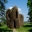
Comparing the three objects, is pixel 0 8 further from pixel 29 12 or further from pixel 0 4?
pixel 29 12

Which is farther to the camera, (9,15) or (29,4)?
(29,4)

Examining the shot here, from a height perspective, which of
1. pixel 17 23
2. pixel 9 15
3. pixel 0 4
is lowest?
pixel 17 23

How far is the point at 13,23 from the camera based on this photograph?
2314 cm

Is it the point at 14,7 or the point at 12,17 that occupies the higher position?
the point at 14,7

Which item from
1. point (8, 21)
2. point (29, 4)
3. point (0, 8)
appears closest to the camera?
point (8, 21)

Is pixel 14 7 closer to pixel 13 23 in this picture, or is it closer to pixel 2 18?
pixel 13 23

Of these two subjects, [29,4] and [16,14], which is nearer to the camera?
A: [16,14]

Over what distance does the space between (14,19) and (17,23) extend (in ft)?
3.14

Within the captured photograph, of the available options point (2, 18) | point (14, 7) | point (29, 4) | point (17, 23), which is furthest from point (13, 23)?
point (29, 4)

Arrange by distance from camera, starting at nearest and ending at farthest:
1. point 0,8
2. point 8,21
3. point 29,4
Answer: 1. point 8,21
2. point 0,8
3. point 29,4

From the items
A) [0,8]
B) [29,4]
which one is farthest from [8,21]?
[29,4]

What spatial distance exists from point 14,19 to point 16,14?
1.07 meters

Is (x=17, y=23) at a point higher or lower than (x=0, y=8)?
lower

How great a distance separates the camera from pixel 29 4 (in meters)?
33.7
